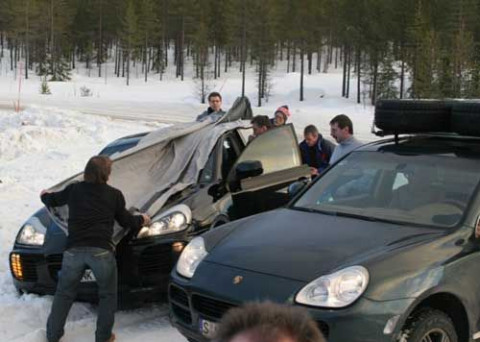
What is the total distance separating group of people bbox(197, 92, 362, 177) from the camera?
24.1 ft

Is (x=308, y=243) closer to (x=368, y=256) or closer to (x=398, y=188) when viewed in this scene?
(x=368, y=256)

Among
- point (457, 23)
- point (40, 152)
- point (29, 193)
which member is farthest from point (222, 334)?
point (457, 23)

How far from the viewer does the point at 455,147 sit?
16.4ft

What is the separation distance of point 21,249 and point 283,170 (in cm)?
279

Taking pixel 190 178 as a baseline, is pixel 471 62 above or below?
above

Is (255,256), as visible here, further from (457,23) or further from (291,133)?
(457,23)

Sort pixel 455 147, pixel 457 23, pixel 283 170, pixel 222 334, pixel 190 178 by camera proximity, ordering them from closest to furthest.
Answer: pixel 222 334 < pixel 455 147 < pixel 190 178 < pixel 283 170 < pixel 457 23

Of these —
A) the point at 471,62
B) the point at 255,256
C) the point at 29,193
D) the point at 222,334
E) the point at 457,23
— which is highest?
the point at 457,23

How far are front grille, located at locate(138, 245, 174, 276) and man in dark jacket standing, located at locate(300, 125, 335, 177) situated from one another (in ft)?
9.81

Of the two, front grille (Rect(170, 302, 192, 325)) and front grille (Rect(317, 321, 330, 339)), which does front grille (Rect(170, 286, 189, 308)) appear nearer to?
front grille (Rect(170, 302, 192, 325))

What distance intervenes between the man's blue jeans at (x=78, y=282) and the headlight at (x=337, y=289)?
1905mm

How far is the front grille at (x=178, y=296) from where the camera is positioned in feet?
14.1

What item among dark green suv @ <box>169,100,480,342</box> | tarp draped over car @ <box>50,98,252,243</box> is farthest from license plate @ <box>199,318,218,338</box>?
tarp draped over car @ <box>50,98,252,243</box>

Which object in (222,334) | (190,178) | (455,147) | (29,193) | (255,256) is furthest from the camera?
(29,193)
